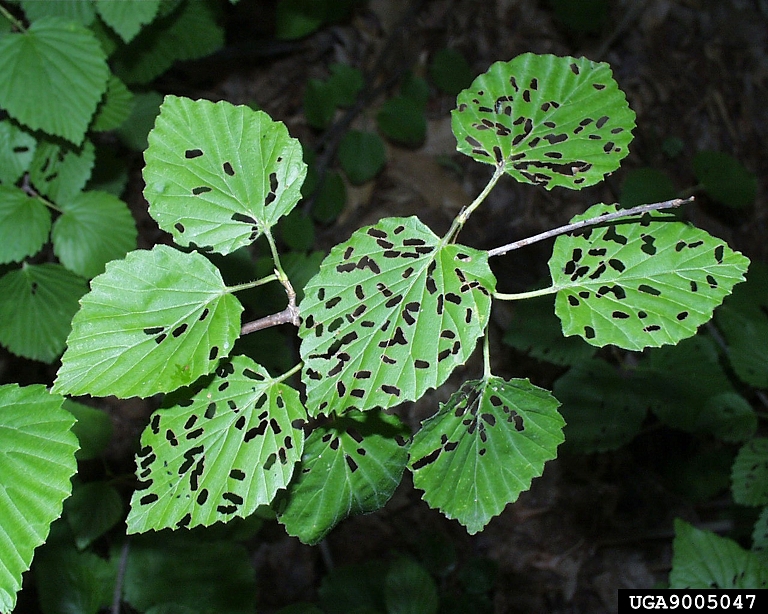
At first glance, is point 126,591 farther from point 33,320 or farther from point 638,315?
point 638,315

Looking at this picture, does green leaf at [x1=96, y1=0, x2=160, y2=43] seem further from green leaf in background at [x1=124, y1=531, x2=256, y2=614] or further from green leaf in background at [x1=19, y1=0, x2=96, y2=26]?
green leaf in background at [x1=124, y1=531, x2=256, y2=614]

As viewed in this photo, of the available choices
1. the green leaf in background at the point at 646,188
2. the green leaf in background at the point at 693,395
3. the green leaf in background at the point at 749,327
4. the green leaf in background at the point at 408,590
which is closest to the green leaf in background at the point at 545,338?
the green leaf in background at the point at 693,395

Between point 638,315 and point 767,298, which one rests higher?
point 638,315

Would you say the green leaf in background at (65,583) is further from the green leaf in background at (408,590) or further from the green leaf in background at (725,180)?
the green leaf in background at (725,180)

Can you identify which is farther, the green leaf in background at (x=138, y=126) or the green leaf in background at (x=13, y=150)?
the green leaf in background at (x=138, y=126)

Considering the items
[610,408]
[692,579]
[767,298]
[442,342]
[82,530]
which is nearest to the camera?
[442,342]

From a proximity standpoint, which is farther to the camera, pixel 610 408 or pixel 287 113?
pixel 287 113

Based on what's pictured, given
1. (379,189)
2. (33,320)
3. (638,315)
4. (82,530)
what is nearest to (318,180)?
(379,189)
